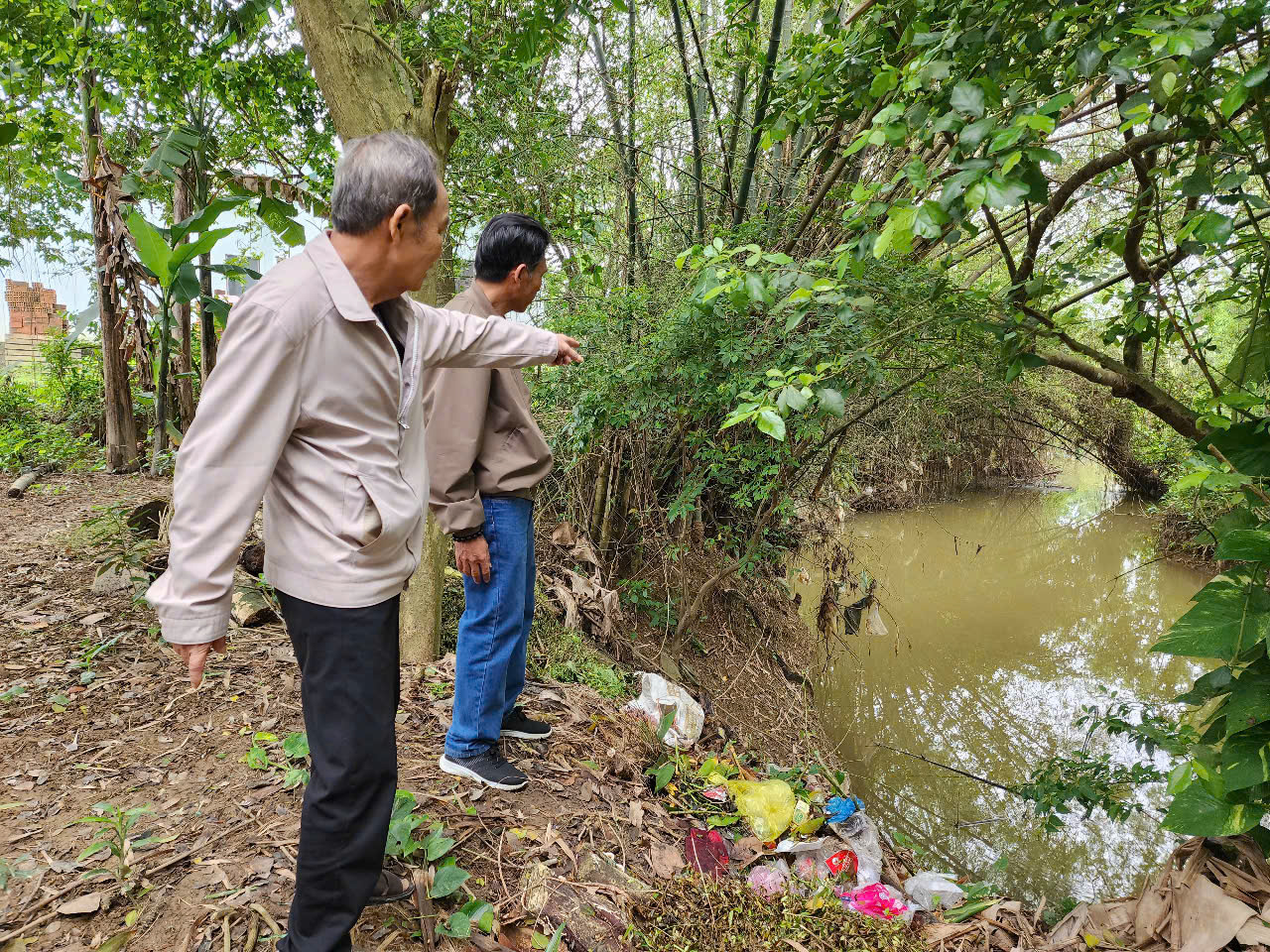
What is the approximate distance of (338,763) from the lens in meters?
1.30

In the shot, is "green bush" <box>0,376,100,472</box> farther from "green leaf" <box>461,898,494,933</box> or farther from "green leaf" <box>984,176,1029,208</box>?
"green leaf" <box>984,176,1029,208</box>

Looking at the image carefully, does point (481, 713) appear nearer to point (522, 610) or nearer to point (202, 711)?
point (522, 610)

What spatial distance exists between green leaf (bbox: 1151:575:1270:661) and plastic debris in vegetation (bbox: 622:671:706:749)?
178cm

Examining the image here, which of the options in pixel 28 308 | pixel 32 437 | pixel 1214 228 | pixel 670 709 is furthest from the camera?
pixel 28 308

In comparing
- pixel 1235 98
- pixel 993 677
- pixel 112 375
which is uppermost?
pixel 1235 98

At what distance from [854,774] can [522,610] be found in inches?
132

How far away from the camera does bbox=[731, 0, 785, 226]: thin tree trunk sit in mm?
3368

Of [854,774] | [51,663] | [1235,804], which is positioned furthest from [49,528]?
[1235,804]

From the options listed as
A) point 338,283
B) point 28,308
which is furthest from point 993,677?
point 28,308

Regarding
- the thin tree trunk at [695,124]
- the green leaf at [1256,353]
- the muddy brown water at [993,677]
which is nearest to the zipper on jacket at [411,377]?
the green leaf at [1256,353]

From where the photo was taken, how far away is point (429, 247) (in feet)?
4.50

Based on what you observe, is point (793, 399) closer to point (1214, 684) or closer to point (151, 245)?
point (1214, 684)

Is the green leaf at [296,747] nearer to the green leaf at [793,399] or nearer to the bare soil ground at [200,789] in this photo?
the bare soil ground at [200,789]

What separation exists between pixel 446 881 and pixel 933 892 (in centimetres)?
171
